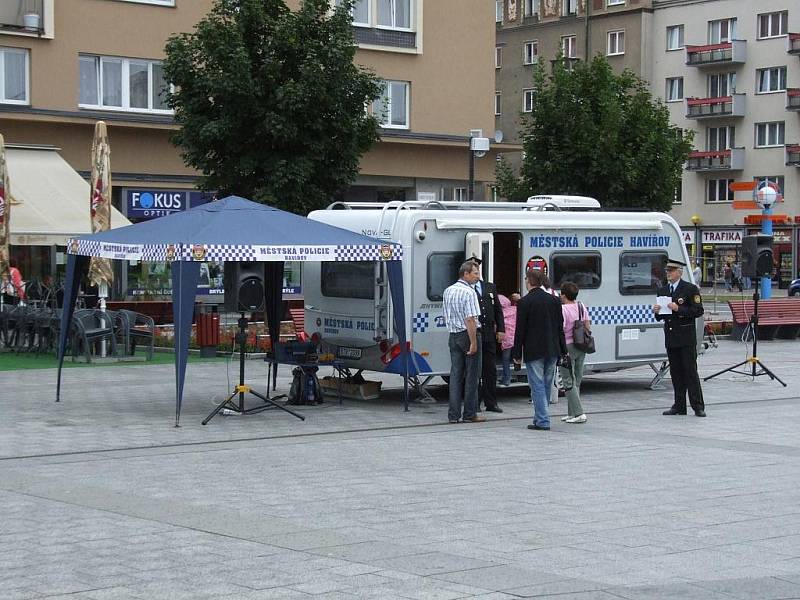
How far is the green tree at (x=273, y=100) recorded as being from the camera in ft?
91.9

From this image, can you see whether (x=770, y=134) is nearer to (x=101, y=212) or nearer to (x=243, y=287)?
(x=101, y=212)

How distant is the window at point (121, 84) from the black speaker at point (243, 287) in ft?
64.6

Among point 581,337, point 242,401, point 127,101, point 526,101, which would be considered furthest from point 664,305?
point 526,101

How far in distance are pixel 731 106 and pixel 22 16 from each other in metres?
46.2

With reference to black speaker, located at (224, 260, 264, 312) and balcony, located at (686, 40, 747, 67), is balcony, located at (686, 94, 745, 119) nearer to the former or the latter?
balcony, located at (686, 40, 747, 67)

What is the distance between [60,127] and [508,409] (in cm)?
2059

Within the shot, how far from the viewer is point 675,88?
75.8 meters

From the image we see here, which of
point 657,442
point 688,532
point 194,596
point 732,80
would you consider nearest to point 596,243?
point 657,442

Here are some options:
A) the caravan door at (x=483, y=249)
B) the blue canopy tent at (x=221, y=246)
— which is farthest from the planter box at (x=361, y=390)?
the caravan door at (x=483, y=249)

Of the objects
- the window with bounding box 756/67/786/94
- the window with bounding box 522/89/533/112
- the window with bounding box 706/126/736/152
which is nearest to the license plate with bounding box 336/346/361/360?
the window with bounding box 756/67/786/94

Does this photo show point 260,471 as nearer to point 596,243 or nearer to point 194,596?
point 194,596

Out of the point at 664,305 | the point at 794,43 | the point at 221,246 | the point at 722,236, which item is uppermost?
the point at 794,43

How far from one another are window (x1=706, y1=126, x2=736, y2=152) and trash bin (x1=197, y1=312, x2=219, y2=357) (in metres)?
53.2

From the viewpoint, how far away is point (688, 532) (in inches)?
368
